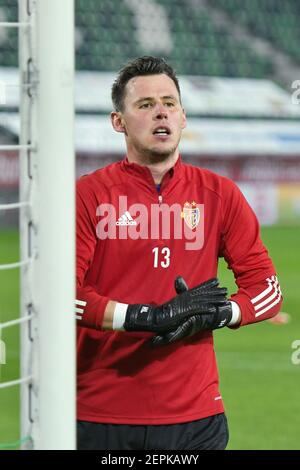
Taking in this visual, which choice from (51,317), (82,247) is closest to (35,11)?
(51,317)

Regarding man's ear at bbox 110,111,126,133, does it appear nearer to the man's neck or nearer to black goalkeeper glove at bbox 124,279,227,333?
the man's neck

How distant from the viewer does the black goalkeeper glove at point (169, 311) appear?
296cm

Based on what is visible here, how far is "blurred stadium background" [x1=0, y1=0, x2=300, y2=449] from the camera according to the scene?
16.0 m

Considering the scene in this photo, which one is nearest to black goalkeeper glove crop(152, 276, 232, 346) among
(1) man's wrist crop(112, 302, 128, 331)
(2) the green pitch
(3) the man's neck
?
(1) man's wrist crop(112, 302, 128, 331)

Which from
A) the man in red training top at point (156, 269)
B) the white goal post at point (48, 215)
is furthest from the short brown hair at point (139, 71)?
the white goal post at point (48, 215)

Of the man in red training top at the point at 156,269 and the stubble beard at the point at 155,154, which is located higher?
the stubble beard at the point at 155,154

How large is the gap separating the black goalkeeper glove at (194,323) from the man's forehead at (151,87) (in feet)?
1.82

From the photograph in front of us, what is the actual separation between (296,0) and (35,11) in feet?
65.2

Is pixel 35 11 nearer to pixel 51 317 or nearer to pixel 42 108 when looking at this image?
pixel 42 108

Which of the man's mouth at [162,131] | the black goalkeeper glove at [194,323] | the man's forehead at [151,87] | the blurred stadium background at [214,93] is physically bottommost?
the black goalkeeper glove at [194,323]

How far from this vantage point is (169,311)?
2971 mm

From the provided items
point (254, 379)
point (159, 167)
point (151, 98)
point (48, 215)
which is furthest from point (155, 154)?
point (254, 379)

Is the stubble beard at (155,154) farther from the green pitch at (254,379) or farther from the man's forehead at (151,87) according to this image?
the green pitch at (254,379)

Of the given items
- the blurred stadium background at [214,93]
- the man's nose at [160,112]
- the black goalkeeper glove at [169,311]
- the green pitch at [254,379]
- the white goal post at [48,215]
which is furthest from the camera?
the blurred stadium background at [214,93]
